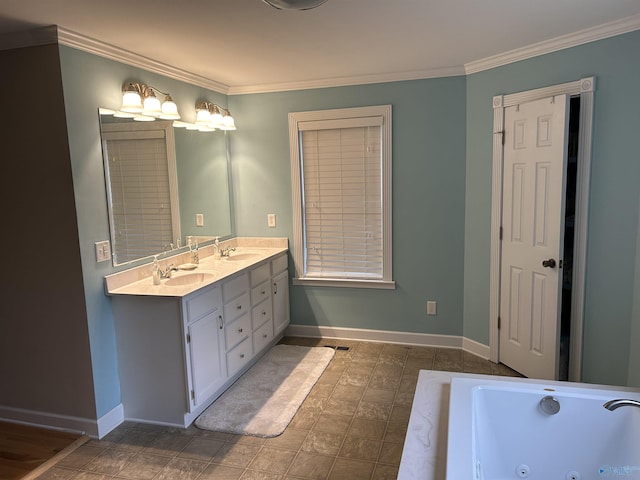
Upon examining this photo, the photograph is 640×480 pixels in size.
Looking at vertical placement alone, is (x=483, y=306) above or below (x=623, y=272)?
below

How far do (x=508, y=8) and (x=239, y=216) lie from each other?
2.88 meters

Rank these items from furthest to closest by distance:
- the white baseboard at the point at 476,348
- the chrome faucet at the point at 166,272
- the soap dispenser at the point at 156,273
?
the white baseboard at the point at 476,348
the chrome faucet at the point at 166,272
the soap dispenser at the point at 156,273

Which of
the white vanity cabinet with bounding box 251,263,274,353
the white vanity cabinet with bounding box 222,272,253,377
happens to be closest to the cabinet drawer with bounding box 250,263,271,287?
the white vanity cabinet with bounding box 251,263,274,353

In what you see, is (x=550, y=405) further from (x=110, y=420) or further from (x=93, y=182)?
(x=93, y=182)

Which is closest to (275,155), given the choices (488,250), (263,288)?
(263,288)

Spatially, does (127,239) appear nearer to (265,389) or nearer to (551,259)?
(265,389)

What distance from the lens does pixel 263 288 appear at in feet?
12.5

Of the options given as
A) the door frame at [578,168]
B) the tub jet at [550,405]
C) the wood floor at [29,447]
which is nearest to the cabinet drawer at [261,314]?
the wood floor at [29,447]

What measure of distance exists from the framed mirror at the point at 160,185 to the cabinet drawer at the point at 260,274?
1.90 ft

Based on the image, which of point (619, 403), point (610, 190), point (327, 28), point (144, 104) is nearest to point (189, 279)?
point (144, 104)

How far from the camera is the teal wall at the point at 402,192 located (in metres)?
3.80

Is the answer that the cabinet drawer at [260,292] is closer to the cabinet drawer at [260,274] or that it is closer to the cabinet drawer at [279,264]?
the cabinet drawer at [260,274]

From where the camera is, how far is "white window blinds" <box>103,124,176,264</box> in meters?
2.87

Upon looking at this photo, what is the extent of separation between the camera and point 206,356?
116 inches
